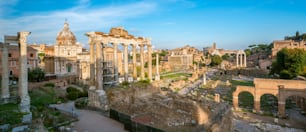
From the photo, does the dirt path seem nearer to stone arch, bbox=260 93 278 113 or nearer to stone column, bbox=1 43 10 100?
stone column, bbox=1 43 10 100

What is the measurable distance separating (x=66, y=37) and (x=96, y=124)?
1545 inches

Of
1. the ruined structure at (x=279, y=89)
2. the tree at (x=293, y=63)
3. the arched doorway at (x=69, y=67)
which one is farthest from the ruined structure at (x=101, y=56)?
the tree at (x=293, y=63)

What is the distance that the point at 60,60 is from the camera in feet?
135

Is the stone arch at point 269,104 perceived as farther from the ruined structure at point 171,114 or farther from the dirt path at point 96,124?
the dirt path at point 96,124

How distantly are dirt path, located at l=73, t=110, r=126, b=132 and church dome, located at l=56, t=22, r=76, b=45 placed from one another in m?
36.2

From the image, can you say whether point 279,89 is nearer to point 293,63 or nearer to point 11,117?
point 293,63

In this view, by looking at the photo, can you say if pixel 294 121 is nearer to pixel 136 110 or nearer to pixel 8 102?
pixel 136 110

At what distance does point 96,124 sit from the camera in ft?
41.3

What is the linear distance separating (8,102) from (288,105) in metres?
29.9

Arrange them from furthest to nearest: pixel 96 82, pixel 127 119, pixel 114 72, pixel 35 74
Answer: pixel 35 74 → pixel 114 72 → pixel 96 82 → pixel 127 119

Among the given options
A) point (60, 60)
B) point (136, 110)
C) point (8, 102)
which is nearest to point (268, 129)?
point (136, 110)

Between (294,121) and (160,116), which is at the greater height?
(160,116)

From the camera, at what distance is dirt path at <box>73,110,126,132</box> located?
11.8 m

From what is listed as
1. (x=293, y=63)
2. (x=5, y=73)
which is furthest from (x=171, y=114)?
(x=293, y=63)
